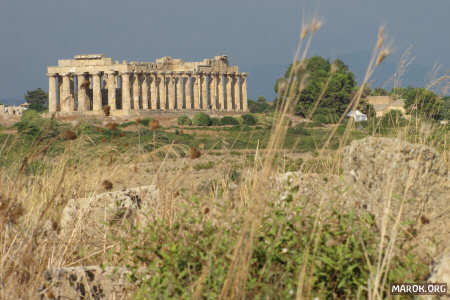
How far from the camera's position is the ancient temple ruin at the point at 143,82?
200ft

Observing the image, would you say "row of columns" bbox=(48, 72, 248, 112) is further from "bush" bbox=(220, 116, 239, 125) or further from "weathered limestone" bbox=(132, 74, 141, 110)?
"bush" bbox=(220, 116, 239, 125)

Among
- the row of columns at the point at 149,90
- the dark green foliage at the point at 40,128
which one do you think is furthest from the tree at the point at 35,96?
the dark green foliage at the point at 40,128

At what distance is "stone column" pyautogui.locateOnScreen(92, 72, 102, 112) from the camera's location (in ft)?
201

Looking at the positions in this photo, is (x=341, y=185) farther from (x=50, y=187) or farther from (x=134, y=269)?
(x=50, y=187)

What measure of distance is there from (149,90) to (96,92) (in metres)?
5.83

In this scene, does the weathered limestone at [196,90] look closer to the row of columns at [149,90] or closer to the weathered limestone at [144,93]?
the row of columns at [149,90]

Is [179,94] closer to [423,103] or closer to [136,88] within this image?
[136,88]

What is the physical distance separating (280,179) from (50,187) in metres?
2.24

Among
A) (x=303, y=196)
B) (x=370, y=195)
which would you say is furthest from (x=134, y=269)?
(x=370, y=195)

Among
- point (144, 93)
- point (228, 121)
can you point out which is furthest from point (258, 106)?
point (228, 121)

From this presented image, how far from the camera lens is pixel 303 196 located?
466 centimetres

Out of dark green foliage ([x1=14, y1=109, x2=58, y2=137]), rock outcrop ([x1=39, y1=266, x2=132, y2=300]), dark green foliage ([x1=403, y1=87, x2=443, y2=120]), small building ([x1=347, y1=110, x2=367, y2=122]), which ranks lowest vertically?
rock outcrop ([x1=39, y1=266, x2=132, y2=300])

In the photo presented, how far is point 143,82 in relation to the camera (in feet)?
210

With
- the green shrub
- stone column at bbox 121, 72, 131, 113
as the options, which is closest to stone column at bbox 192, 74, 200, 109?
stone column at bbox 121, 72, 131, 113
